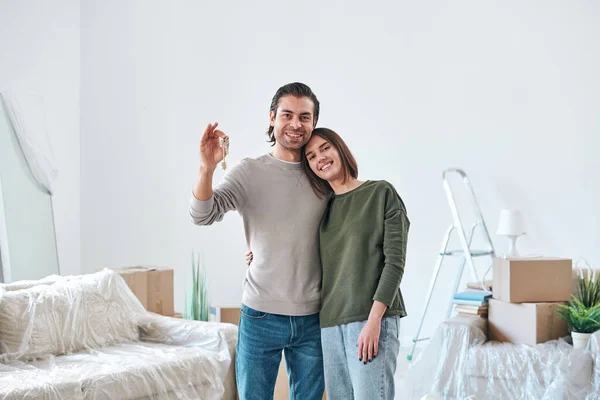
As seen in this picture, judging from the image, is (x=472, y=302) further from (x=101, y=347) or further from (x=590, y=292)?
→ (x=101, y=347)

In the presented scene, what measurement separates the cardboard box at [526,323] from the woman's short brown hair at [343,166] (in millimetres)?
1687

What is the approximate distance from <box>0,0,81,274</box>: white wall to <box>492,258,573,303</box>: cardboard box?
361 centimetres

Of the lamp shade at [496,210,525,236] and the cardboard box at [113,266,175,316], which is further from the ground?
the lamp shade at [496,210,525,236]

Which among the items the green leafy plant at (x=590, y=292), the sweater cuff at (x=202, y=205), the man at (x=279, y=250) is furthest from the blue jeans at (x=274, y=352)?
the green leafy plant at (x=590, y=292)

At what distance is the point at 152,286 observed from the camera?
3.65 m

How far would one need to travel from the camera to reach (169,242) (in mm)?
→ 5520

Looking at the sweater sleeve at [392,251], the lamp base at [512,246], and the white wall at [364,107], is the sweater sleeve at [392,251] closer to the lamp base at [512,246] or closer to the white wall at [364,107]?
the lamp base at [512,246]

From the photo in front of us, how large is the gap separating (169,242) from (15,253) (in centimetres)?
138

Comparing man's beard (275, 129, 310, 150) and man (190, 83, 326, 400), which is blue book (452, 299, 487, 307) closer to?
man (190, 83, 326, 400)

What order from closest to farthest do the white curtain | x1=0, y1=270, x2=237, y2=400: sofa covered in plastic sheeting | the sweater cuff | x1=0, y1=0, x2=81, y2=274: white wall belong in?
the sweater cuff < x1=0, y1=270, x2=237, y2=400: sofa covered in plastic sheeting < the white curtain < x1=0, y1=0, x2=81, y2=274: white wall

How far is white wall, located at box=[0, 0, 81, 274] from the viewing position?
500cm

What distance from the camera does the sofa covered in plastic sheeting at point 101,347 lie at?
8.69 ft

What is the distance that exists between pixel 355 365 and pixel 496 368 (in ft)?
5.22

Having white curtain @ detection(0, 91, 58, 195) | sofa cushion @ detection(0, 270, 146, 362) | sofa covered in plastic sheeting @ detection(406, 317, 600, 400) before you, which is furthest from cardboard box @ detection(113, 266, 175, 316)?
white curtain @ detection(0, 91, 58, 195)
